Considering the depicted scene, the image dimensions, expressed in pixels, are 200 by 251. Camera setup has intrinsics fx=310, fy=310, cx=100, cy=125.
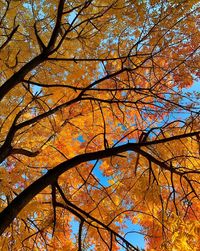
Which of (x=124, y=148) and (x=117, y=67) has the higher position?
(x=117, y=67)

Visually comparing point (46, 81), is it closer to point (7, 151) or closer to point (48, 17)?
point (48, 17)

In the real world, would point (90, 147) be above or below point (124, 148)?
above

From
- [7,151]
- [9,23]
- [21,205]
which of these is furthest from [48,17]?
[21,205]

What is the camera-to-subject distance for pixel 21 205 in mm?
2904

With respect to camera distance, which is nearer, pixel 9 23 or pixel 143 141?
pixel 143 141

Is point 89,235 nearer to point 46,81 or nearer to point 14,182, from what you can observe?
point 14,182

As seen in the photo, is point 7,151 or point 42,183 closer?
point 42,183

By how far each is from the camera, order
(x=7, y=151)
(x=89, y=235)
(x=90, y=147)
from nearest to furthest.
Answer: (x=7, y=151), (x=89, y=235), (x=90, y=147)

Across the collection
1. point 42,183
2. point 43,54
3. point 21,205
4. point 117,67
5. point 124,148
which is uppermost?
point 117,67

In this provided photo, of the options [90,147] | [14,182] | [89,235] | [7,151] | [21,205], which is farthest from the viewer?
[90,147]

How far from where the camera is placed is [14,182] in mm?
4219

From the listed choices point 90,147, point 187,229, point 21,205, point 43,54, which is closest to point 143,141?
point 187,229

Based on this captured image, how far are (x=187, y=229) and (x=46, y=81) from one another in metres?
3.26

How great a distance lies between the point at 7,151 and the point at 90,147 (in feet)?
7.78
